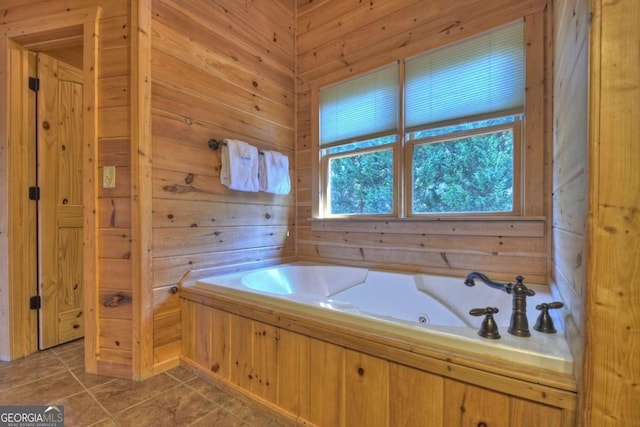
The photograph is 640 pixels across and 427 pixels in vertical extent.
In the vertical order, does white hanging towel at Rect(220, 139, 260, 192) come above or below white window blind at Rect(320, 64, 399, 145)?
below

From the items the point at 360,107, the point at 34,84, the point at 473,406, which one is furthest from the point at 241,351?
the point at 34,84

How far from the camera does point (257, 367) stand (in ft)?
4.82

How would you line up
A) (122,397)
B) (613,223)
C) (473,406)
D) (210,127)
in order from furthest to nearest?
(210,127), (122,397), (473,406), (613,223)

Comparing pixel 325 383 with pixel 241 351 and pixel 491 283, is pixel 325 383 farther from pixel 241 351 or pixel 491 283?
pixel 491 283

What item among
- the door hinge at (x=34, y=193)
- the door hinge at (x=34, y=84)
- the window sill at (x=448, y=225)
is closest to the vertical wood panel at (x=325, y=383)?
the window sill at (x=448, y=225)

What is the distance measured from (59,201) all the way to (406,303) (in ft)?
8.58

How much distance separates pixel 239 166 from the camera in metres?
2.17

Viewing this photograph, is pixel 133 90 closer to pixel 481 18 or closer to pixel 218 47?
pixel 218 47

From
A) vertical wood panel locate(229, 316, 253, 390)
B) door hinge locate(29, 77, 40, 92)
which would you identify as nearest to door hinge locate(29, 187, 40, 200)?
door hinge locate(29, 77, 40, 92)

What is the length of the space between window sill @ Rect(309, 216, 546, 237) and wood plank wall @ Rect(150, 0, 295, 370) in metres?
0.63

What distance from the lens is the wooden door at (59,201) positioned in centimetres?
207

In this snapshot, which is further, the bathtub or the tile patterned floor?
the tile patterned floor

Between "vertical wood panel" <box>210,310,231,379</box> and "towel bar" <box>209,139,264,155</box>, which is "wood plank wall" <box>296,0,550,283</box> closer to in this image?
"towel bar" <box>209,139,264,155</box>

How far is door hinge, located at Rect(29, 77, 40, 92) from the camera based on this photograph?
2014mm
